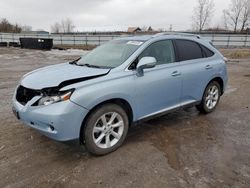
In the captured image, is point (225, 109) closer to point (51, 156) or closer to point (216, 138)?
point (216, 138)

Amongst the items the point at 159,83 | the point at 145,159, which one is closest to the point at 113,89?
the point at 159,83

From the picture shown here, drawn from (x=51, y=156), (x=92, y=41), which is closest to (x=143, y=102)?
(x=51, y=156)

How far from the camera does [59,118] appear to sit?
2730mm

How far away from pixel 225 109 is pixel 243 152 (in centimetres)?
212

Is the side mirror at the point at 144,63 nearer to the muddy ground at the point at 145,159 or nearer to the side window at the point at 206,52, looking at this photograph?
the muddy ground at the point at 145,159

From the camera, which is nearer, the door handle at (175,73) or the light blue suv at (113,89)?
the light blue suv at (113,89)

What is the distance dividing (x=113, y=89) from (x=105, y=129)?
582 mm

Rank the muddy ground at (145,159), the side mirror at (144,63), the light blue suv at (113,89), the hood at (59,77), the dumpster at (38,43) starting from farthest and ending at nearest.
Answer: the dumpster at (38,43)
the side mirror at (144,63)
the hood at (59,77)
the light blue suv at (113,89)
the muddy ground at (145,159)

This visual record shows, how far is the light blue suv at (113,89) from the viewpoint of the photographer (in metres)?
2.83

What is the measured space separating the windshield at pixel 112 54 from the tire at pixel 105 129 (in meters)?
0.72

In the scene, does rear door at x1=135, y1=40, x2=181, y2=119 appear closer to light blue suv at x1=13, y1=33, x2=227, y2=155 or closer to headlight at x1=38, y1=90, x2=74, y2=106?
light blue suv at x1=13, y1=33, x2=227, y2=155

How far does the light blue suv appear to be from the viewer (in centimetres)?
283

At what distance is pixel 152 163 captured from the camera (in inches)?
121

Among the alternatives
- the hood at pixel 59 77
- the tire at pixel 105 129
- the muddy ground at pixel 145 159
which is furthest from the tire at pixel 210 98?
the hood at pixel 59 77
